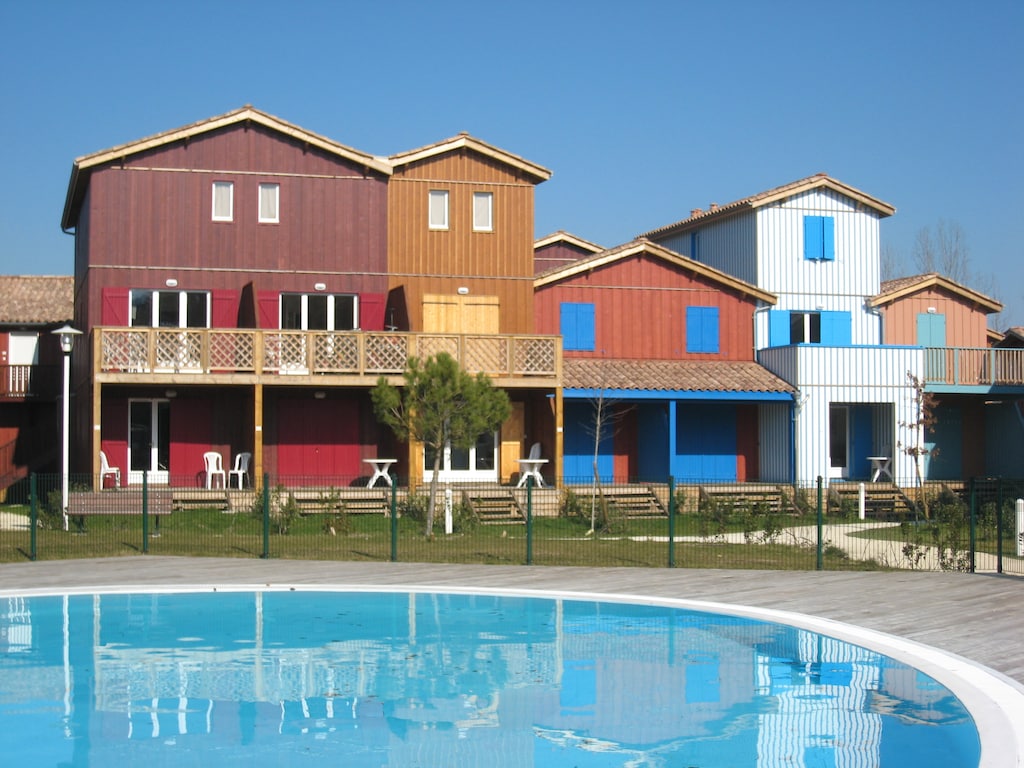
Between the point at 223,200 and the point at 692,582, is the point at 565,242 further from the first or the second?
the point at 692,582

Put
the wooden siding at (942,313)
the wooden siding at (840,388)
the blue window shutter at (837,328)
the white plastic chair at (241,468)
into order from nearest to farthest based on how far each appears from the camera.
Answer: the white plastic chair at (241,468) < the wooden siding at (840,388) < the blue window shutter at (837,328) < the wooden siding at (942,313)

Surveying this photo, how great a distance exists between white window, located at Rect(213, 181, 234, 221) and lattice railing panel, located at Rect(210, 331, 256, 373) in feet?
12.2

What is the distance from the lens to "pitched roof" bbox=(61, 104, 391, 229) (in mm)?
30266

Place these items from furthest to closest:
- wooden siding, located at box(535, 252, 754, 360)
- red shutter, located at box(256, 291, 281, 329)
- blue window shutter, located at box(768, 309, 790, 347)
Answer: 1. blue window shutter, located at box(768, 309, 790, 347)
2. wooden siding, located at box(535, 252, 754, 360)
3. red shutter, located at box(256, 291, 281, 329)

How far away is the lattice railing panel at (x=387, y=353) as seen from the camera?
97.3ft

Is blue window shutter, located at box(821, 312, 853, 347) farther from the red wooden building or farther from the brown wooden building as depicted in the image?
the brown wooden building

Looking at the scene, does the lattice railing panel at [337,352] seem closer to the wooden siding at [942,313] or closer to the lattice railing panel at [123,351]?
the lattice railing panel at [123,351]

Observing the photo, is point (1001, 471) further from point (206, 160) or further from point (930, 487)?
point (206, 160)

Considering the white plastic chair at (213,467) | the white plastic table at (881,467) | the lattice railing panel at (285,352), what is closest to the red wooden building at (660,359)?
the white plastic table at (881,467)

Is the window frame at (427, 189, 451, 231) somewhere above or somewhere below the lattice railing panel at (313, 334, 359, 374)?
above

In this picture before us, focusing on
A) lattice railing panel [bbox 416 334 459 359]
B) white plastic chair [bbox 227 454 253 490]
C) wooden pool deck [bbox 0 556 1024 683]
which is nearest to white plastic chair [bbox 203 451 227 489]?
white plastic chair [bbox 227 454 253 490]

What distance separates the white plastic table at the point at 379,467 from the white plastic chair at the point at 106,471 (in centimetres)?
576

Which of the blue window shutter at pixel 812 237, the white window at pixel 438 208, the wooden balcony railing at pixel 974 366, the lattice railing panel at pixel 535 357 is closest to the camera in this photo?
the lattice railing panel at pixel 535 357

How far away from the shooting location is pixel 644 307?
115 feet
